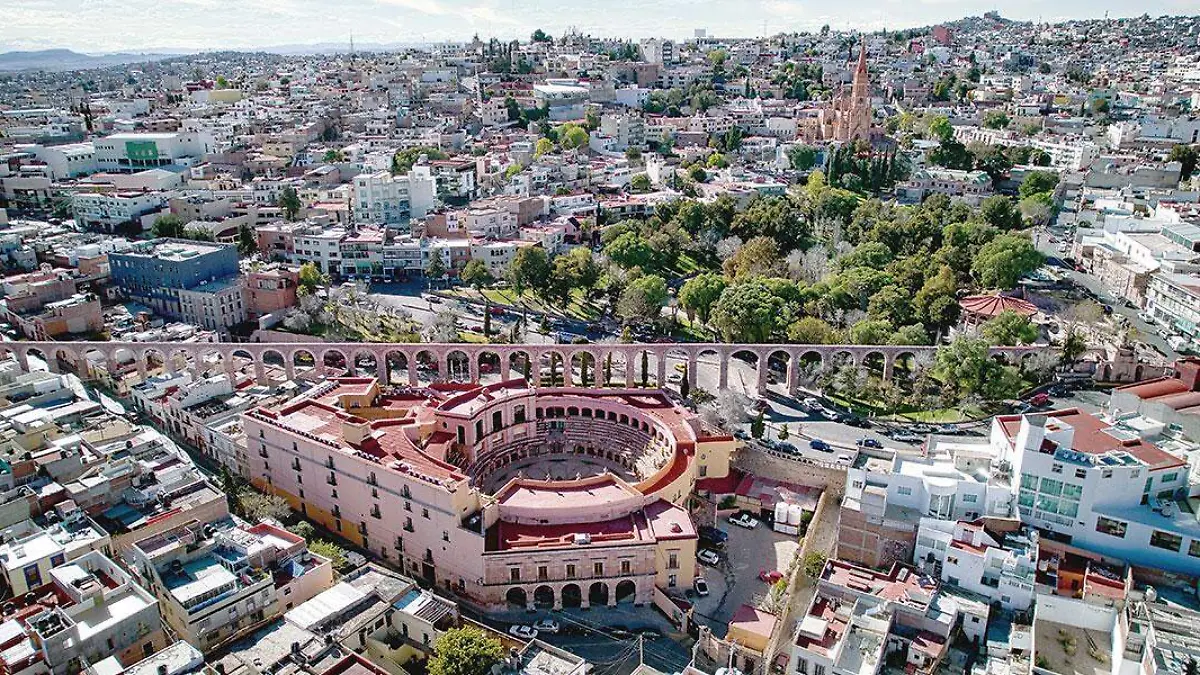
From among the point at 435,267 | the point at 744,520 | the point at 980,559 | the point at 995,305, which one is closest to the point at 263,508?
the point at 744,520

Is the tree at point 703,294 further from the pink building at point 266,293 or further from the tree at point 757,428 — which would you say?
the pink building at point 266,293

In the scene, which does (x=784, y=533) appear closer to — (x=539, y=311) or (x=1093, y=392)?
(x=1093, y=392)

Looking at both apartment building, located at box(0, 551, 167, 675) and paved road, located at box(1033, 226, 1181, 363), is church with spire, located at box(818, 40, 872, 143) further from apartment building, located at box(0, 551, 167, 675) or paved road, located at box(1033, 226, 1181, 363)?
apartment building, located at box(0, 551, 167, 675)

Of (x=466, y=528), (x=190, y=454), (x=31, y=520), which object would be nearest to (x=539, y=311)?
(x=190, y=454)

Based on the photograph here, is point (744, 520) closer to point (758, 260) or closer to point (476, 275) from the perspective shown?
point (758, 260)

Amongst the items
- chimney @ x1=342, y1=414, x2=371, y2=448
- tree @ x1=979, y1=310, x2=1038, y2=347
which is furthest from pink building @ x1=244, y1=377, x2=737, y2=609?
tree @ x1=979, y1=310, x2=1038, y2=347

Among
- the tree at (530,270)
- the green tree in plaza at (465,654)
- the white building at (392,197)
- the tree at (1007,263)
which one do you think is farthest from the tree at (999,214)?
the green tree in plaza at (465,654)
